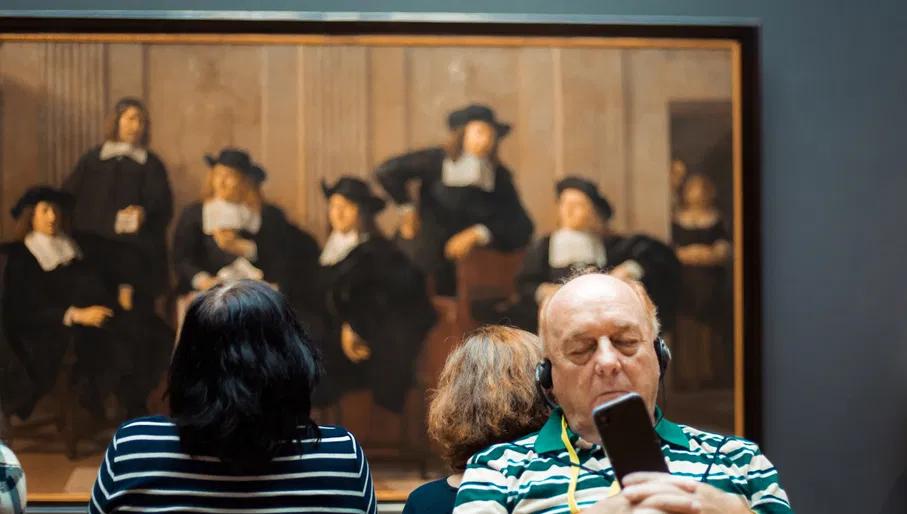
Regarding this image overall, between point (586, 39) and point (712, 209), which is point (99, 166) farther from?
point (712, 209)

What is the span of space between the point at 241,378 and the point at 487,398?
76 cm

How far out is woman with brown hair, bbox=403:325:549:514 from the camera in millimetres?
2926

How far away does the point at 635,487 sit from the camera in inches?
88.0

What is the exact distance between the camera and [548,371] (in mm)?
2736

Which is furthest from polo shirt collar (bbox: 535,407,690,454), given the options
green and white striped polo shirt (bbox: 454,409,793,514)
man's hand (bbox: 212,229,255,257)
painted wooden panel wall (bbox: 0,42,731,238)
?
man's hand (bbox: 212,229,255,257)

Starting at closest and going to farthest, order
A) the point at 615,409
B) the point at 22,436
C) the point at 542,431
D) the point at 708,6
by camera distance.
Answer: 1. the point at 615,409
2. the point at 542,431
3. the point at 22,436
4. the point at 708,6

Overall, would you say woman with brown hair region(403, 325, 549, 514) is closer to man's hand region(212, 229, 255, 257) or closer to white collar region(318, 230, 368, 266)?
white collar region(318, 230, 368, 266)

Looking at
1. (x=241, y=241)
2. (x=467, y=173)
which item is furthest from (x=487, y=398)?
(x=241, y=241)

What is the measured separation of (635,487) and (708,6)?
3466mm

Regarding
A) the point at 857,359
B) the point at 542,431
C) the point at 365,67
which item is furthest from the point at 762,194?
the point at 542,431

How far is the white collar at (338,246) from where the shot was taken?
15.8ft

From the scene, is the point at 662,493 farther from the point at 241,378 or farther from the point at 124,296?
the point at 124,296

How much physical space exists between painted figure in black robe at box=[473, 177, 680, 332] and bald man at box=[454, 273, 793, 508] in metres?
2.09

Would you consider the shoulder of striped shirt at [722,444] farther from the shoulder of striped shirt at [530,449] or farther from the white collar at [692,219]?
the white collar at [692,219]
